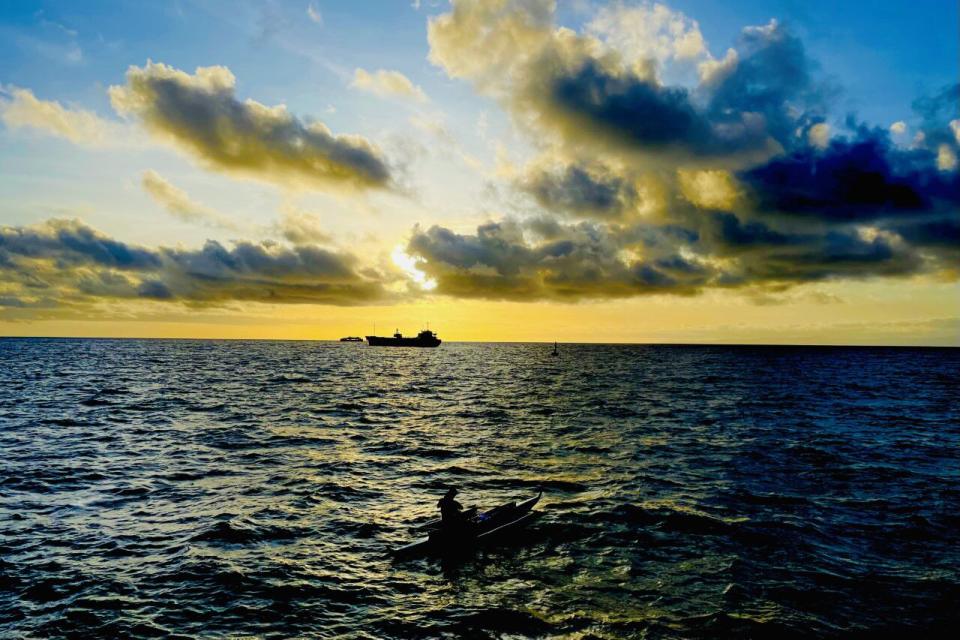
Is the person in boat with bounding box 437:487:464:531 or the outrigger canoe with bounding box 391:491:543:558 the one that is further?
the person in boat with bounding box 437:487:464:531

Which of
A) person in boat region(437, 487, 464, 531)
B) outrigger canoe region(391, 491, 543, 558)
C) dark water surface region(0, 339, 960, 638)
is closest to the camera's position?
dark water surface region(0, 339, 960, 638)

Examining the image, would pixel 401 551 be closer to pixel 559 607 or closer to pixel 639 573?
pixel 559 607

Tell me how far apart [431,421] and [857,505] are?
106 feet

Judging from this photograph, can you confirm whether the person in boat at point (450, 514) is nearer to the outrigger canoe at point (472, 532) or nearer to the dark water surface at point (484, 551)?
the outrigger canoe at point (472, 532)

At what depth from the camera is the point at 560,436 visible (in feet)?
127

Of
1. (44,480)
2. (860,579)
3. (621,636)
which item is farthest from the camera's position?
(44,480)

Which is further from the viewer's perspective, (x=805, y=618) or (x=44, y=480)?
(x=44, y=480)

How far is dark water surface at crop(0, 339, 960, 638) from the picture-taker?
13.5m

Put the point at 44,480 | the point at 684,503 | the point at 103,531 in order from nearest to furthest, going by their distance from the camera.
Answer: the point at 103,531 → the point at 684,503 → the point at 44,480

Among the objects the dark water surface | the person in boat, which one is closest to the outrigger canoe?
the person in boat

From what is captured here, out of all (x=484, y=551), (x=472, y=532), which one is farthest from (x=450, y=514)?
(x=484, y=551)

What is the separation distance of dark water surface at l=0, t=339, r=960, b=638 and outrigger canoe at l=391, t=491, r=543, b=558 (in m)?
0.63

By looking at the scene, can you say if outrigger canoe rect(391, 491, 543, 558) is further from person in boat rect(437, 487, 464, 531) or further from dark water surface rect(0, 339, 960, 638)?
dark water surface rect(0, 339, 960, 638)

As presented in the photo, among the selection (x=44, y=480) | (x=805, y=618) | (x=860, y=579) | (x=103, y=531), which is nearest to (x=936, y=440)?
(x=860, y=579)
